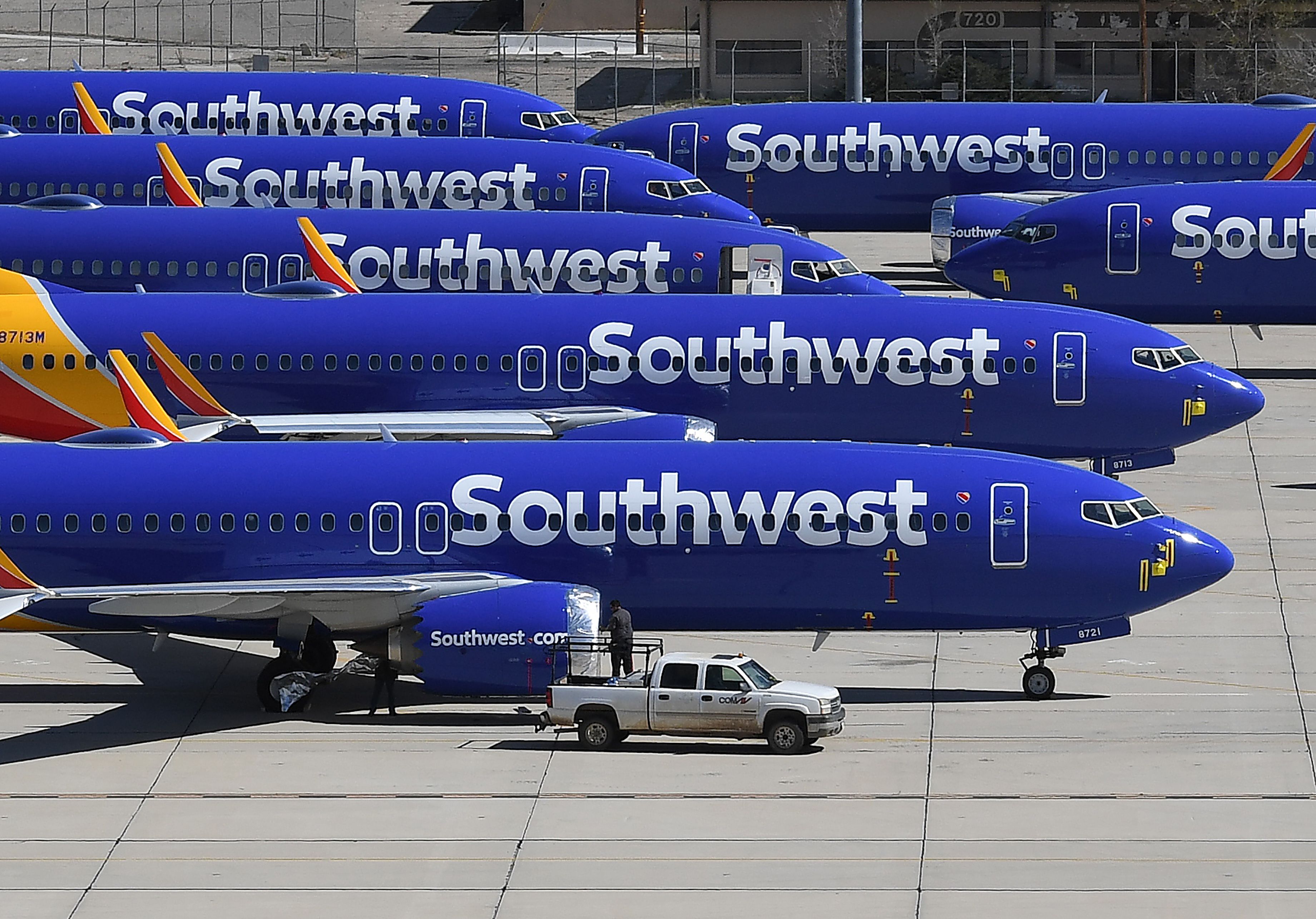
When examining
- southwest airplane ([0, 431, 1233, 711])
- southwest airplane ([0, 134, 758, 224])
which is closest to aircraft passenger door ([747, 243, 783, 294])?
southwest airplane ([0, 134, 758, 224])

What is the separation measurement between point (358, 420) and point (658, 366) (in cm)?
672

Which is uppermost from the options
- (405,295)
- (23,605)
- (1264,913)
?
(405,295)

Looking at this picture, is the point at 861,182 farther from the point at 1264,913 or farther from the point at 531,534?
the point at 1264,913

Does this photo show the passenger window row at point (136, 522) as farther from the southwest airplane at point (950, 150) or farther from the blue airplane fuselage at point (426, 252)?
the southwest airplane at point (950, 150)

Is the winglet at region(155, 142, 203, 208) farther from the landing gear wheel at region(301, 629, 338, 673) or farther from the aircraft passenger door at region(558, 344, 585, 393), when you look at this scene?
the landing gear wheel at region(301, 629, 338, 673)

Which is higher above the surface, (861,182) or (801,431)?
(861,182)

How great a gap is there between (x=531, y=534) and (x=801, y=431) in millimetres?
12972

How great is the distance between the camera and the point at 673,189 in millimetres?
71562

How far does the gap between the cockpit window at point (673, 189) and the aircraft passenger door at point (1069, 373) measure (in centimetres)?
2184

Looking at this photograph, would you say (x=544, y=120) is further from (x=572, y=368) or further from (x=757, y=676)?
(x=757, y=676)

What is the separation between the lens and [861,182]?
7800 cm

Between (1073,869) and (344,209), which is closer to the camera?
(1073,869)

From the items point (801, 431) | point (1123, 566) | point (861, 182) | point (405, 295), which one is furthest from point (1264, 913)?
point (861, 182)

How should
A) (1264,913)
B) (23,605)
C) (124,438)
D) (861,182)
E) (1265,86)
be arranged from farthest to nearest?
(1265,86) → (861,182) → (124,438) → (23,605) → (1264,913)
